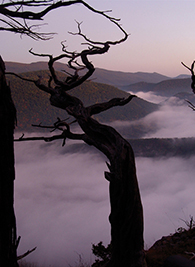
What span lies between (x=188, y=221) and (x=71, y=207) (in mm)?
105213

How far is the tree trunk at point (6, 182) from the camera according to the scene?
493 cm

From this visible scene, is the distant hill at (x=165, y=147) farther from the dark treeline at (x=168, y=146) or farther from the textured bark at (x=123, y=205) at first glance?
the textured bark at (x=123, y=205)

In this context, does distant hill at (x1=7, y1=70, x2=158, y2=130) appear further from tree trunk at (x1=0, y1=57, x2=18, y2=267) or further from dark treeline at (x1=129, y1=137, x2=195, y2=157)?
tree trunk at (x1=0, y1=57, x2=18, y2=267)

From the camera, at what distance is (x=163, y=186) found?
113438 mm

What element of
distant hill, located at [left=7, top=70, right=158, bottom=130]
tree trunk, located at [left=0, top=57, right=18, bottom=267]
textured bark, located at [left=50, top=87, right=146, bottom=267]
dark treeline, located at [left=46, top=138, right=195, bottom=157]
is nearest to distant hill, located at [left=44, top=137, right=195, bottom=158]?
dark treeline, located at [left=46, top=138, right=195, bottom=157]

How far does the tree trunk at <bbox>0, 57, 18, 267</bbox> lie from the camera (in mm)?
4934

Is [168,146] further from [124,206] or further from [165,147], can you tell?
[124,206]

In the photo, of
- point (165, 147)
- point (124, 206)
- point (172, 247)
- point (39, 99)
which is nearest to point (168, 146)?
point (165, 147)

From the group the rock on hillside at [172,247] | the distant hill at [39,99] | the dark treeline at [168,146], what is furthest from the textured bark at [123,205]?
the dark treeline at [168,146]

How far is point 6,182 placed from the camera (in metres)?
4.97

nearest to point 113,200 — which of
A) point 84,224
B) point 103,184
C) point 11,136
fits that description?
point 11,136

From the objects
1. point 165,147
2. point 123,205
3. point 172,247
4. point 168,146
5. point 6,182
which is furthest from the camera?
point 165,147

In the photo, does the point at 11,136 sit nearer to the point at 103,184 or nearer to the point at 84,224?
the point at 84,224

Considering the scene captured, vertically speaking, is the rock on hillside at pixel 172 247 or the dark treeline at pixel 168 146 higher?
the rock on hillside at pixel 172 247
